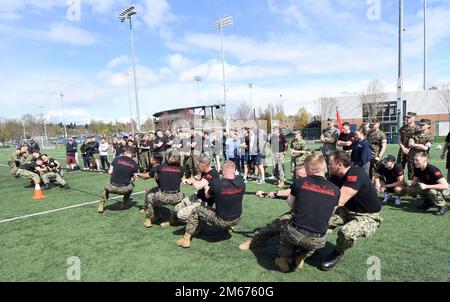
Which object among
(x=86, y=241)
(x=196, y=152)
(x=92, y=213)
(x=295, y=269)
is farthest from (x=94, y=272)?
(x=196, y=152)

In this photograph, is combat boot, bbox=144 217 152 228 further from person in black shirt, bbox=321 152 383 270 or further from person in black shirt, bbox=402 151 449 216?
person in black shirt, bbox=402 151 449 216

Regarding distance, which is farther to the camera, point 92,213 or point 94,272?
point 92,213

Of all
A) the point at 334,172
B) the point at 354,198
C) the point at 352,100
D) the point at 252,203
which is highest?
the point at 352,100

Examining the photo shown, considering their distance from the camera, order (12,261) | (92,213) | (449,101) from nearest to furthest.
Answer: (12,261) < (92,213) < (449,101)

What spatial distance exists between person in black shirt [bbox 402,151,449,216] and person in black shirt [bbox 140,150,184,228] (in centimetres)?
490

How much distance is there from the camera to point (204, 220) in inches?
190

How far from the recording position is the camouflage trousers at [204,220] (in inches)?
183

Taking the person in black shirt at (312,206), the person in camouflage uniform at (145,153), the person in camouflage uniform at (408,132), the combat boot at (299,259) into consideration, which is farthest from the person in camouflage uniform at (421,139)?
the person in camouflage uniform at (145,153)

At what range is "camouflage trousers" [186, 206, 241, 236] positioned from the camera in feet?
15.2

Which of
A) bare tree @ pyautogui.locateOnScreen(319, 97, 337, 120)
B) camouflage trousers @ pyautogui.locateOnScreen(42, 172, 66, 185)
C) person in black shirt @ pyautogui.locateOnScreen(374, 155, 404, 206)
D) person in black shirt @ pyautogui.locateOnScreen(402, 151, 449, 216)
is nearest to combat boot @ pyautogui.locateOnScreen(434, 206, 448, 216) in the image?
person in black shirt @ pyautogui.locateOnScreen(402, 151, 449, 216)

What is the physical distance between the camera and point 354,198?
4062mm

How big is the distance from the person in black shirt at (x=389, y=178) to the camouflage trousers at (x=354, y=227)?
3045mm

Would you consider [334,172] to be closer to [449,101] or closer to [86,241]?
[86,241]
